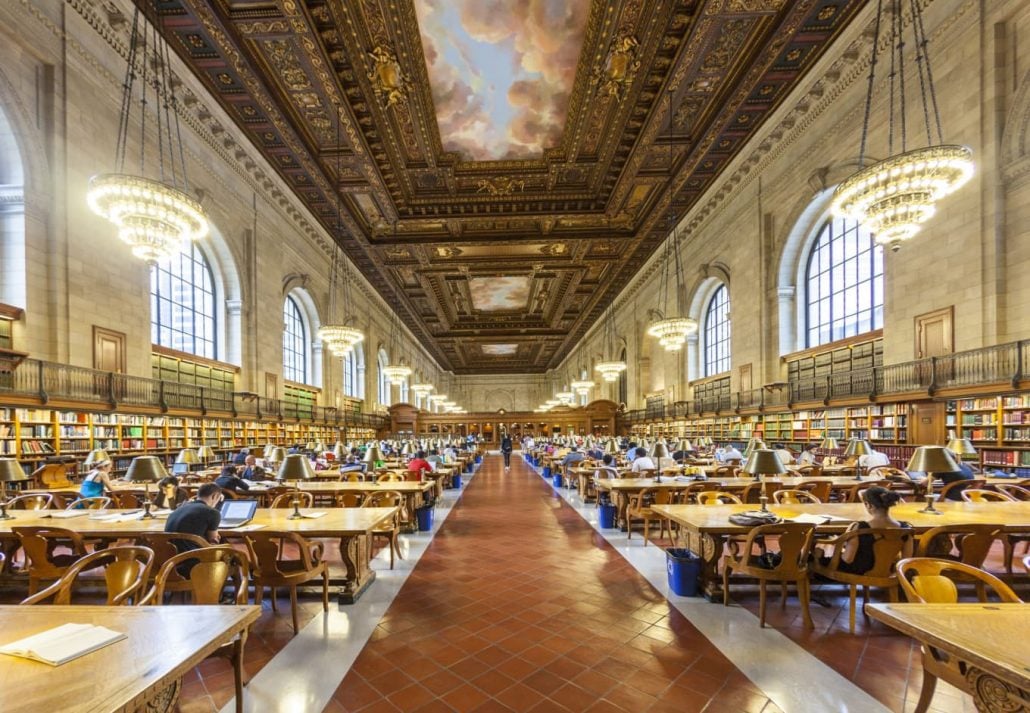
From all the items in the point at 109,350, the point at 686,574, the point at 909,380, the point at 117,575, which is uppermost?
the point at 109,350

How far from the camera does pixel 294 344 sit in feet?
59.7

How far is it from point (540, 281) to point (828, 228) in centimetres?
1228

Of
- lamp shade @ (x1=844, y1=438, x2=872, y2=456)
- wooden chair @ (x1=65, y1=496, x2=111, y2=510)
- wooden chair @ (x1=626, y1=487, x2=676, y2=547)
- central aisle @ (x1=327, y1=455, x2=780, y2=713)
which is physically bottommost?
central aisle @ (x1=327, y1=455, x2=780, y2=713)

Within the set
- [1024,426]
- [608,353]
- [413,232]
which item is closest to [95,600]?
[1024,426]

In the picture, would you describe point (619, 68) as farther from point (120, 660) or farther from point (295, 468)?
point (120, 660)

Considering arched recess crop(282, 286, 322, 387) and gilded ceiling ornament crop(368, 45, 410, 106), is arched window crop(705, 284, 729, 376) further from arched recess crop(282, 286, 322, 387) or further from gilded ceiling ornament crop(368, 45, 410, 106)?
arched recess crop(282, 286, 322, 387)

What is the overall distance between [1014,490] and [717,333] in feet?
42.2

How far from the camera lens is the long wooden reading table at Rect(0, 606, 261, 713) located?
4.85 ft

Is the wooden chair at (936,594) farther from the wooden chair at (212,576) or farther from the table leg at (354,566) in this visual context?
the table leg at (354,566)

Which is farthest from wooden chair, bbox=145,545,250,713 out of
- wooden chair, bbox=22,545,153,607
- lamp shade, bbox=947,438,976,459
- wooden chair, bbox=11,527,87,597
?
lamp shade, bbox=947,438,976,459

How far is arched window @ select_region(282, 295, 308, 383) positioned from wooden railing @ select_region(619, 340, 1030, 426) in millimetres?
14511

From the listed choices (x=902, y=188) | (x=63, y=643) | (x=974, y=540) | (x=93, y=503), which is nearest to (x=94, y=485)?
(x=93, y=503)

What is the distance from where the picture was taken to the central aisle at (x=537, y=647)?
9.52 ft

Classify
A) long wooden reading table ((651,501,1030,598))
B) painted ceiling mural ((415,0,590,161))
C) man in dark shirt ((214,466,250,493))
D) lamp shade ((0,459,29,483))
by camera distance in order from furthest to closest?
painted ceiling mural ((415,0,590,161)) → man in dark shirt ((214,466,250,493)) → lamp shade ((0,459,29,483)) → long wooden reading table ((651,501,1030,598))
